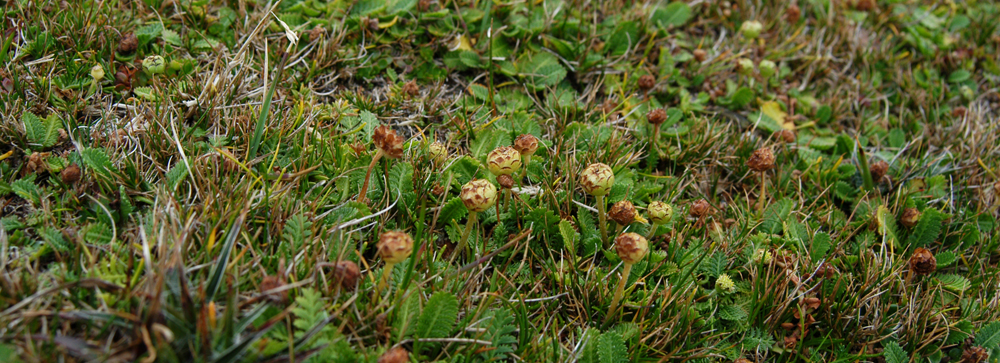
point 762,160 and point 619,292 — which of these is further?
point 762,160

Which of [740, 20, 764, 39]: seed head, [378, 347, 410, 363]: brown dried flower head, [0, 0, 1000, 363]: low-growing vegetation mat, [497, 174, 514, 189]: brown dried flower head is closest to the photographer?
[378, 347, 410, 363]: brown dried flower head

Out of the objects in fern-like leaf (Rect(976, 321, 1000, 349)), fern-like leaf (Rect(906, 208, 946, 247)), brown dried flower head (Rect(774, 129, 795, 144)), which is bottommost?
fern-like leaf (Rect(976, 321, 1000, 349))

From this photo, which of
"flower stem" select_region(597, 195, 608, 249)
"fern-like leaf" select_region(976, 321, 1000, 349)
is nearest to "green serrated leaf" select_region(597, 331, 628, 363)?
"flower stem" select_region(597, 195, 608, 249)

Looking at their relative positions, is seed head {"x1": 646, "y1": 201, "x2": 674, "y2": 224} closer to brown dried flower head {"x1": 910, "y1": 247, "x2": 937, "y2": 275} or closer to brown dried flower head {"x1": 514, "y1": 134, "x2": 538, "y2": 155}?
brown dried flower head {"x1": 514, "y1": 134, "x2": 538, "y2": 155}

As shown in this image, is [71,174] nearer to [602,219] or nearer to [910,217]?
[602,219]

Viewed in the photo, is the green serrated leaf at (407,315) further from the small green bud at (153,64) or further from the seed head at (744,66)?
the seed head at (744,66)

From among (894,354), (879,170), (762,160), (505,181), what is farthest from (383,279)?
(879,170)
